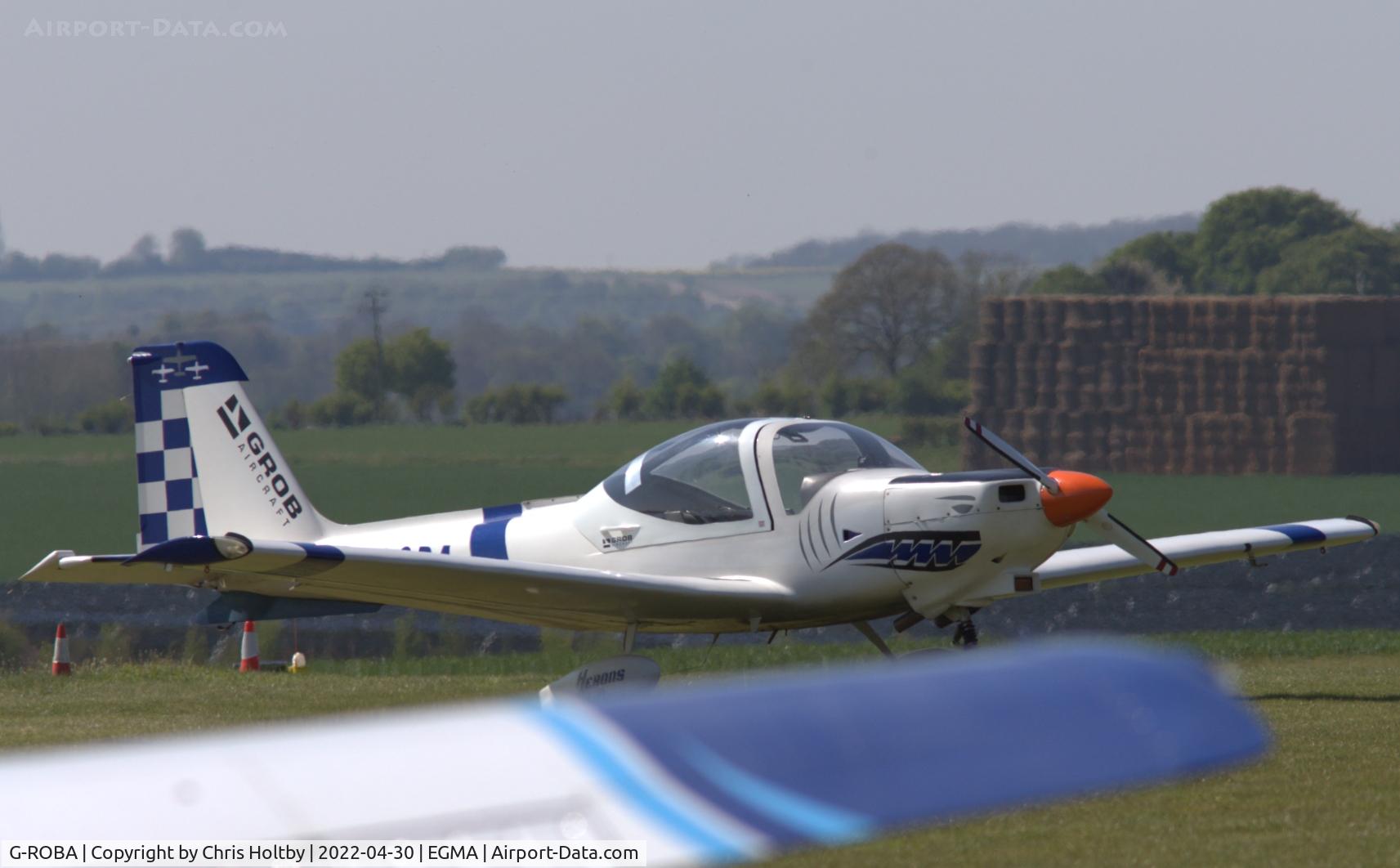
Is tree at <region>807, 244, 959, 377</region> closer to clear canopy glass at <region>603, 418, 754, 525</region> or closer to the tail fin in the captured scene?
the tail fin

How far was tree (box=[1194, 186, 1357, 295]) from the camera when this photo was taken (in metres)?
74.7

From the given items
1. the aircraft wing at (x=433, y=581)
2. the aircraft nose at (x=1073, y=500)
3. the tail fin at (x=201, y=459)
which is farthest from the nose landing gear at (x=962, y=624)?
the tail fin at (x=201, y=459)

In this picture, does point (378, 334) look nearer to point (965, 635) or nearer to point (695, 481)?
point (695, 481)

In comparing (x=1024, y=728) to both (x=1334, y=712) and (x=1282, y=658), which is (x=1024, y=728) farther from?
(x=1282, y=658)

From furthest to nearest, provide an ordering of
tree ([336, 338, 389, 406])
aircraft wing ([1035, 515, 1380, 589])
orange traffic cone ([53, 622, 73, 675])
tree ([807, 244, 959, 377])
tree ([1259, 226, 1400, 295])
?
tree ([1259, 226, 1400, 295])
tree ([336, 338, 389, 406])
tree ([807, 244, 959, 377])
orange traffic cone ([53, 622, 73, 675])
aircraft wing ([1035, 515, 1380, 589])

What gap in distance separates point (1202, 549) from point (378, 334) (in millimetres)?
58520

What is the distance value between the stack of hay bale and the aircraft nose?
3344 centimetres

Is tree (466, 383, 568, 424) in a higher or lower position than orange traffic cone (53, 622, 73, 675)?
lower

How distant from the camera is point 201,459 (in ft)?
38.1

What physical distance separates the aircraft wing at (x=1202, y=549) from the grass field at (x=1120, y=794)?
921 millimetres

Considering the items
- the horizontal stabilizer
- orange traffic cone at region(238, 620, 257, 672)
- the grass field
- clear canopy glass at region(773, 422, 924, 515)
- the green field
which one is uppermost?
clear canopy glass at region(773, 422, 924, 515)

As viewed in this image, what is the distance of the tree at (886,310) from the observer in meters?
64.5

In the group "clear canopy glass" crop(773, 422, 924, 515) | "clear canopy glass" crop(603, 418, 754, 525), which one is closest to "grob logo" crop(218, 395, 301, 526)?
"clear canopy glass" crop(603, 418, 754, 525)

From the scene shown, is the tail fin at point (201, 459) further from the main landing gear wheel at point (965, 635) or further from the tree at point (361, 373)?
the tree at point (361, 373)
